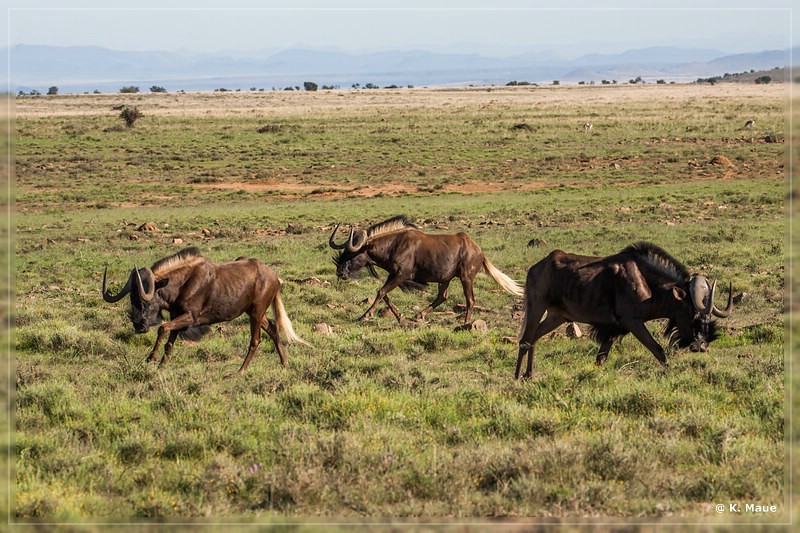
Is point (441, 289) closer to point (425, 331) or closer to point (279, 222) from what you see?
point (425, 331)

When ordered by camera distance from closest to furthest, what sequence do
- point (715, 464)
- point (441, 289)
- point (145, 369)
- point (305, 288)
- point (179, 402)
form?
point (715, 464) < point (179, 402) < point (145, 369) < point (441, 289) < point (305, 288)

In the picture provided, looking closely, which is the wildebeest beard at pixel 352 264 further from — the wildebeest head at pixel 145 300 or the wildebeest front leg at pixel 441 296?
the wildebeest head at pixel 145 300

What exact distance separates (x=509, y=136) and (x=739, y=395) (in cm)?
3994

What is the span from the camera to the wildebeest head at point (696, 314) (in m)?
9.28

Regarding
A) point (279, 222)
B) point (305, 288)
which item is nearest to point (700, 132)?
point (279, 222)

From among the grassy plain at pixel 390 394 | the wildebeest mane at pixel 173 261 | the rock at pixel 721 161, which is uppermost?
the rock at pixel 721 161

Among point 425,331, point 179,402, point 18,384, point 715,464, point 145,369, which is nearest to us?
point 715,464

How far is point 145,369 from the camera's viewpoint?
9.56 m

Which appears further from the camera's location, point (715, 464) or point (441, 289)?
point (441, 289)

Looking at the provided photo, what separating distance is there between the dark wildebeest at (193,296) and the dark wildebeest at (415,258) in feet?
11.0

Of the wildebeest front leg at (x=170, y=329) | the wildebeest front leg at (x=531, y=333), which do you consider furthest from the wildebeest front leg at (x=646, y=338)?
the wildebeest front leg at (x=170, y=329)

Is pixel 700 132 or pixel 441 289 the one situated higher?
pixel 700 132

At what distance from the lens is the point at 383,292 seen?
13.4 metres

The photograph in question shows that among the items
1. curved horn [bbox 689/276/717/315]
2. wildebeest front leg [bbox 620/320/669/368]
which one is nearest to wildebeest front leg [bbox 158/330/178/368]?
wildebeest front leg [bbox 620/320/669/368]
